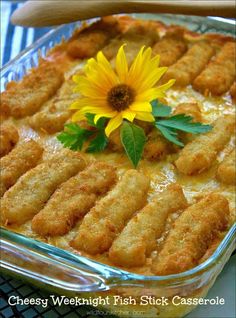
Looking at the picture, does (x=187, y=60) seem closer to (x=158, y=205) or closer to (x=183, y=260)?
(x=158, y=205)

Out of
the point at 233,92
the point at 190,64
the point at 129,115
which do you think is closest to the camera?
the point at 129,115

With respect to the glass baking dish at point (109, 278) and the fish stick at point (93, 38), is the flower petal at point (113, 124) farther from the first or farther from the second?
the fish stick at point (93, 38)

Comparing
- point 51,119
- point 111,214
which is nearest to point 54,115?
point 51,119

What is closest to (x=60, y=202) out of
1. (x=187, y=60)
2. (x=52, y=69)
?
Answer: (x=52, y=69)

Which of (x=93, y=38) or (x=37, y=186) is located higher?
(x=93, y=38)

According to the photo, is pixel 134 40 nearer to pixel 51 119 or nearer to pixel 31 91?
pixel 31 91

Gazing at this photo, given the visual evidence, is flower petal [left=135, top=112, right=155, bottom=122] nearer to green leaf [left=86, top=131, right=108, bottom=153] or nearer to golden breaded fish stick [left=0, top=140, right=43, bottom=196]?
green leaf [left=86, top=131, right=108, bottom=153]
